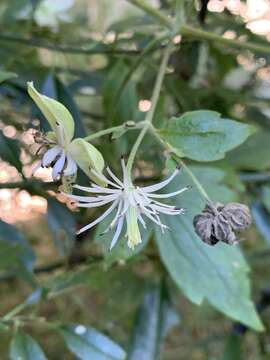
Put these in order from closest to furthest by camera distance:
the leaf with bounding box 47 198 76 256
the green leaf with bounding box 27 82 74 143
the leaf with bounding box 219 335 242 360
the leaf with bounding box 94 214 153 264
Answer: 1. the green leaf with bounding box 27 82 74 143
2. the leaf with bounding box 94 214 153 264
3. the leaf with bounding box 47 198 76 256
4. the leaf with bounding box 219 335 242 360

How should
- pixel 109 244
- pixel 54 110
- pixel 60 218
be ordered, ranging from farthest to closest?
pixel 60 218 → pixel 109 244 → pixel 54 110

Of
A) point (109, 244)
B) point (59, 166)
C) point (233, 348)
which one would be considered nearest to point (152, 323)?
point (233, 348)

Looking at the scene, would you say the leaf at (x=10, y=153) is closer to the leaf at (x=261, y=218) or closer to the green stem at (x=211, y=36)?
the green stem at (x=211, y=36)

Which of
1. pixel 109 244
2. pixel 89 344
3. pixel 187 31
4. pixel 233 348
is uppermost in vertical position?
pixel 187 31

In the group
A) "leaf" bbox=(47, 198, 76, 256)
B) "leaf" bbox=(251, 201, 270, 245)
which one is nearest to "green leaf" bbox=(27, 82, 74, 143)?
"leaf" bbox=(47, 198, 76, 256)

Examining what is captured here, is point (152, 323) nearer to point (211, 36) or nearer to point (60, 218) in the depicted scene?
point (60, 218)

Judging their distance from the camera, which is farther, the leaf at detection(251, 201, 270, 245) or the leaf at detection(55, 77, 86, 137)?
the leaf at detection(251, 201, 270, 245)

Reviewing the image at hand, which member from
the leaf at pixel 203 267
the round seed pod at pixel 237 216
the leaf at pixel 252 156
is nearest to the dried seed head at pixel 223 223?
the round seed pod at pixel 237 216

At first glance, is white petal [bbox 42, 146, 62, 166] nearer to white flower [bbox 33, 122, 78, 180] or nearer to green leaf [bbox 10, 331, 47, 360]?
white flower [bbox 33, 122, 78, 180]

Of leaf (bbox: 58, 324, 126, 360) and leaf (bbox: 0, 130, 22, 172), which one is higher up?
leaf (bbox: 0, 130, 22, 172)
